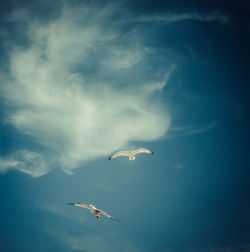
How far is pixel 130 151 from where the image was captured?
39.8m

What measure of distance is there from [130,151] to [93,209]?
13.8m

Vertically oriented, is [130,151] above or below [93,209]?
above

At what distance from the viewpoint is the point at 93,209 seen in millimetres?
29578

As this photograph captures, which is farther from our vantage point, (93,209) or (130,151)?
(130,151)
